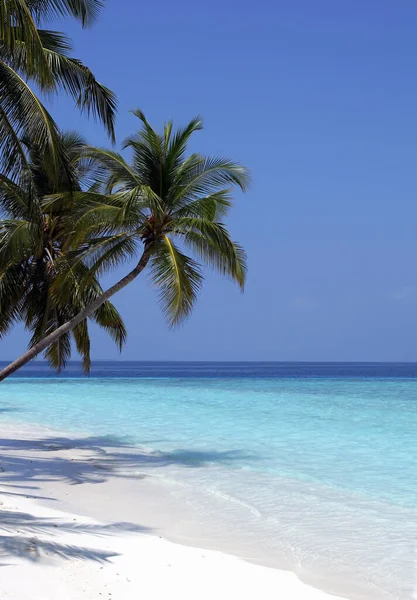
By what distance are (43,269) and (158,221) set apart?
309 centimetres

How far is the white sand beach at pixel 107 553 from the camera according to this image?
4.41 meters

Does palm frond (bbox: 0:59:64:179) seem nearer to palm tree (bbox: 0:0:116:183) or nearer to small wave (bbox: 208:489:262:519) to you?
palm tree (bbox: 0:0:116:183)

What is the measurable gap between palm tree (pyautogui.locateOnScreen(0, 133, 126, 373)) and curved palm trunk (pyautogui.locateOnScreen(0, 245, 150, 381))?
1.55 ft

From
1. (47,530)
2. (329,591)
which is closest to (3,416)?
(47,530)

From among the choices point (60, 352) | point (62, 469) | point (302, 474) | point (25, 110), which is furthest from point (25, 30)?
point (60, 352)

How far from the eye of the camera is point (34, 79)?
7.73 m

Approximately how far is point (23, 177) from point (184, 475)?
4340 mm

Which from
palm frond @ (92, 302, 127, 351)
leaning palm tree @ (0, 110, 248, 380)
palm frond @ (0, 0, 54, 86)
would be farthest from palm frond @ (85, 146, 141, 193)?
palm frond @ (0, 0, 54, 86)

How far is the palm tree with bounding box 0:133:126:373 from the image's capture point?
11016 millimetres

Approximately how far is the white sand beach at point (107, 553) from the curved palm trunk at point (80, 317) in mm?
1810

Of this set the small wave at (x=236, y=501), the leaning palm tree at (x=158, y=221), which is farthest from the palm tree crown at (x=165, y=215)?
the small wave at (x=236, y=501)

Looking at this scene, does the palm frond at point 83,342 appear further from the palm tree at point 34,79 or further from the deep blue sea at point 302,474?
the palm tree at point 34,79

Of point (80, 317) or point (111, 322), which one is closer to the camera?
point (80, 317)

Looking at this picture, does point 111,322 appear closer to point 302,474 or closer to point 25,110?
point 302,474
